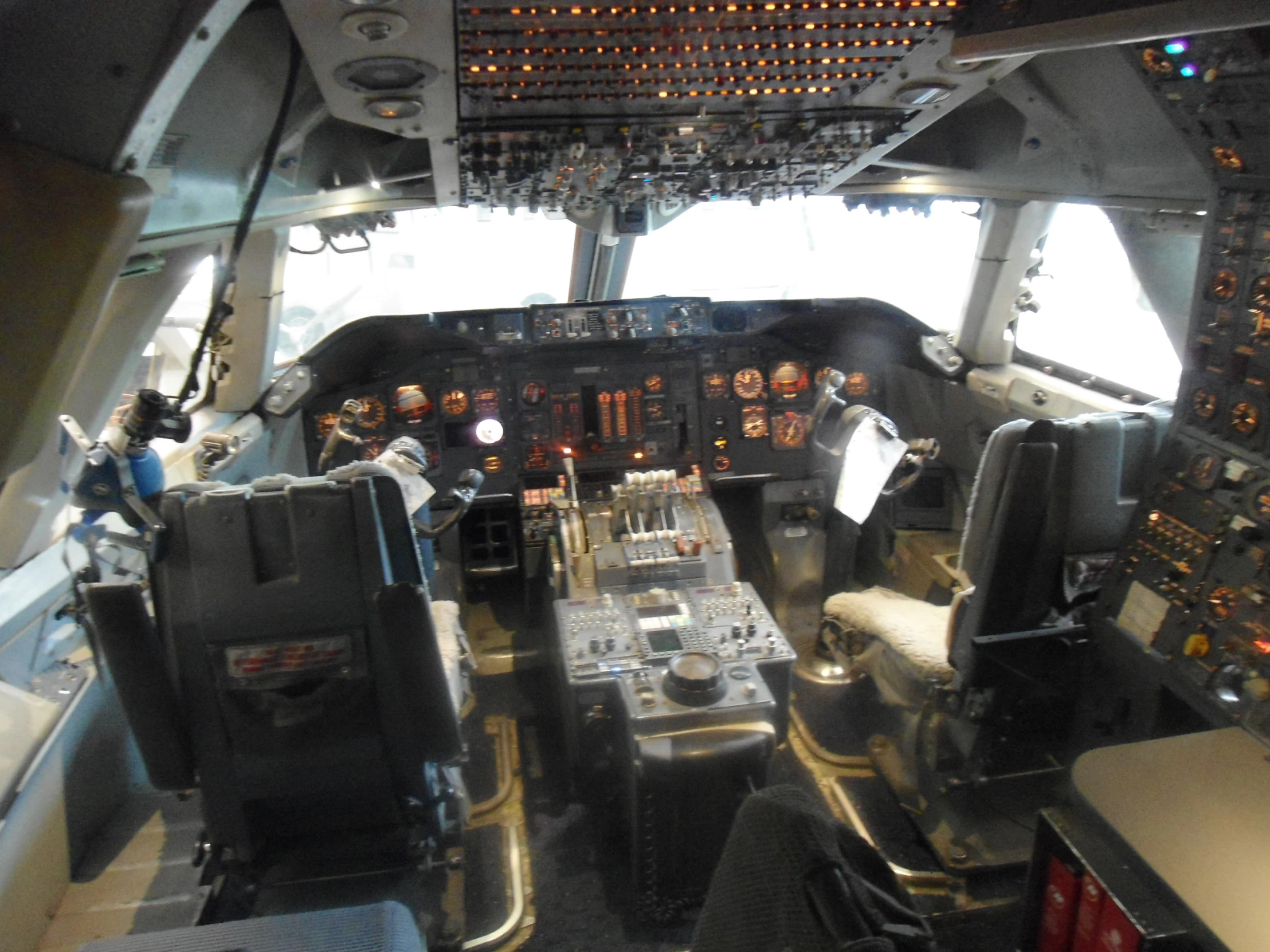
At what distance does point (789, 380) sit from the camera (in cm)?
430

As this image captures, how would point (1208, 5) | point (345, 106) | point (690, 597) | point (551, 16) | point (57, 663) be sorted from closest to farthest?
point (1208, 5)
point (551, 16)
point (345, 106)
point (57, 663)
point (690, 597)

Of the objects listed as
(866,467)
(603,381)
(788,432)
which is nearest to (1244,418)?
(866,467)

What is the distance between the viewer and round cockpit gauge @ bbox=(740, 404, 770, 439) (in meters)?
4.25

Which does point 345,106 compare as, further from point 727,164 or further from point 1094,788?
point 1094,788

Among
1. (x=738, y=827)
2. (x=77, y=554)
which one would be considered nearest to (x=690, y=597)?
(x=77, y=554)

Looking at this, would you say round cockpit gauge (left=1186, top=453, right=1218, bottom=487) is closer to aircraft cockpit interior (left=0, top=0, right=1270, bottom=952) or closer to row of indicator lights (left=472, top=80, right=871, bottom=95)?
aircraft cockpit interior (left=0, top=0, right=1270, bottom=952)

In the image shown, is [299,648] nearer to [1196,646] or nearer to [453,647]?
[453,647]

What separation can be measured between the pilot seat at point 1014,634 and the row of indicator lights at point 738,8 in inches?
46.4

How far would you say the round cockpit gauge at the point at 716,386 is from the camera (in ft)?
13.9

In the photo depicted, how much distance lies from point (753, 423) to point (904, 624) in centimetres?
157

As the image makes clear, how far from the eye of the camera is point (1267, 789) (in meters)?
1.60

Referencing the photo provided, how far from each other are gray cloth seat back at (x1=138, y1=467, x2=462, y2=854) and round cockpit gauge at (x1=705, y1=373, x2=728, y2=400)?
93.4 inches

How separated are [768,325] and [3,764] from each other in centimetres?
332

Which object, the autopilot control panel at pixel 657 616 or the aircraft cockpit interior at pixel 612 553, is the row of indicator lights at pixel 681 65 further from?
the autopilot control panel at pixel 657 616
